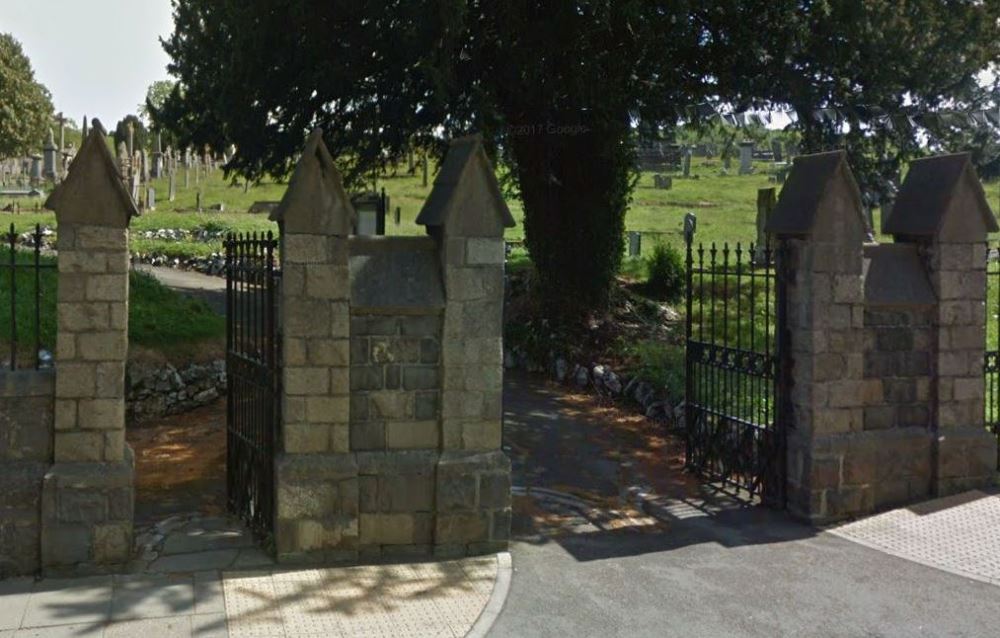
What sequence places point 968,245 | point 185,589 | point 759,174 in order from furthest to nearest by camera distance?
point 759,174
point 968,245
point 185,589

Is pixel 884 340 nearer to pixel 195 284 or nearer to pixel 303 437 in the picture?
pixel 303 437

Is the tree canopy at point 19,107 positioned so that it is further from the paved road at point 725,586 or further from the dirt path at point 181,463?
the paved road at point 725,586

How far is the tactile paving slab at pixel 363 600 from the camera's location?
643 cm

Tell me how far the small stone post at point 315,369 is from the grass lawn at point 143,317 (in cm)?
645

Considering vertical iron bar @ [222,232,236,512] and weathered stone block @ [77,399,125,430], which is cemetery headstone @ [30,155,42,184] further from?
weathered stone block @ [77,399,125,430]

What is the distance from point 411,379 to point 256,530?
1.89 meters

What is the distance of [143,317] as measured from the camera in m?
15.1

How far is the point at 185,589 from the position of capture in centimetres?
695

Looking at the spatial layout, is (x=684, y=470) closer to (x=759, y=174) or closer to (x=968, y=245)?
(x=968, y=245)

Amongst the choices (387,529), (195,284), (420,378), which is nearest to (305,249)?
(420,378)

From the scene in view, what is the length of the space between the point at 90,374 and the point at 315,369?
162 centimetres

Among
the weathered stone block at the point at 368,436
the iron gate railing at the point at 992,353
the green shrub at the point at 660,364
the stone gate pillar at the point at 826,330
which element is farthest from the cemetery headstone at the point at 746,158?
the weathered stone block at the point at 368,436

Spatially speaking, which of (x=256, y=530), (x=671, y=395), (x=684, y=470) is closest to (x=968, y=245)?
(x=684, y=470)

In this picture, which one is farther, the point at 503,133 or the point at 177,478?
the point at 503,133
